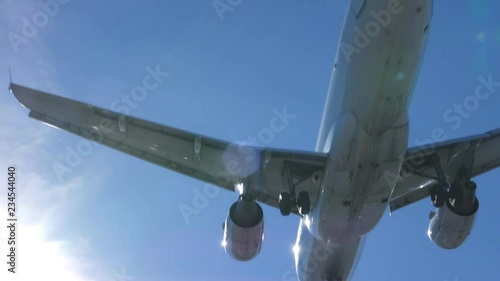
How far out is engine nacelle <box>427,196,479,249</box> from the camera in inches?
1078

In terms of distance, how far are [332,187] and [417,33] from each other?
7.23m

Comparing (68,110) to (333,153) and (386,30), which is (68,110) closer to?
(333,153)

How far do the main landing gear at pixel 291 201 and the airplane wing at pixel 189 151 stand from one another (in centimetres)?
24

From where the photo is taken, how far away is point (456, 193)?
25.9 meters

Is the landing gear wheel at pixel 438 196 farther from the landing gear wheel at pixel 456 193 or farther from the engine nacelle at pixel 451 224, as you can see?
the engine nacelle at pixel 451 224

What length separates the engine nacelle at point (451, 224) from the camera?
27375 mm

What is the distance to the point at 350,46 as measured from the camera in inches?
843

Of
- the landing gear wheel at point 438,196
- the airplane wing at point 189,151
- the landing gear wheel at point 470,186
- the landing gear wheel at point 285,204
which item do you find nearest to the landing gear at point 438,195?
the landing gear wheel at point 438,196

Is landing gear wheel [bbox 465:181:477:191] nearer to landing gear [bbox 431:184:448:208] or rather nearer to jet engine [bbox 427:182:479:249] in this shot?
jet engine [bbox 427:182:479:249]

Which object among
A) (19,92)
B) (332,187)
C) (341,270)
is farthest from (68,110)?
(341,270)

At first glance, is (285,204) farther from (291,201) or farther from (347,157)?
(347,157)

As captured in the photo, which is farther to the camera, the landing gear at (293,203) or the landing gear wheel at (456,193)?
the landing gear wheel at (456,193)

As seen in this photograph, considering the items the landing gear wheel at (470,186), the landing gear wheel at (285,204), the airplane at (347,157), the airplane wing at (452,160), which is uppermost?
the airplane wing at (452,160)

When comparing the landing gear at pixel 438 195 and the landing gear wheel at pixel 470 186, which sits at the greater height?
the landing gear wheel at pixel 470 186
